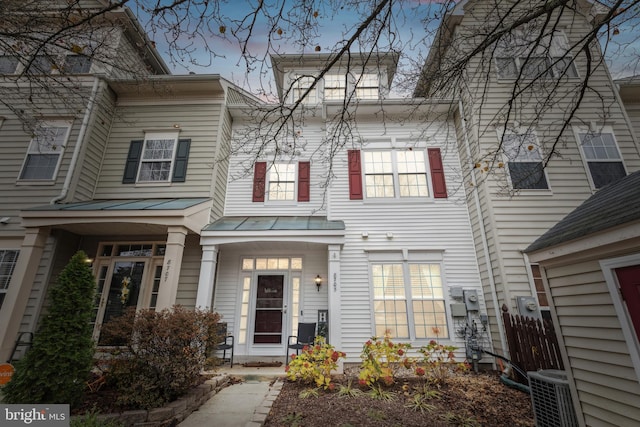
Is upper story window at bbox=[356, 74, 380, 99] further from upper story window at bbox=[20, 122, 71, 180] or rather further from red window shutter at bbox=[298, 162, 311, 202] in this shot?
upper story window at bbox=[20, 122, 71, 180]

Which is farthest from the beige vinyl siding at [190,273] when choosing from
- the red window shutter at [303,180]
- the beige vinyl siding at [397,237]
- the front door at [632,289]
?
the front door at [632,289]

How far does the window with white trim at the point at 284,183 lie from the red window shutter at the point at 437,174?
391 cm

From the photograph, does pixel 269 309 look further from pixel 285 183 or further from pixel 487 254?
pixel 487 254

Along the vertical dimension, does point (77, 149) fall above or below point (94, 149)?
below

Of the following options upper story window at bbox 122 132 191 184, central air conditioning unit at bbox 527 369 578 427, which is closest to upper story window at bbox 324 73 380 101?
upper story window at bbox 122 132 191 184

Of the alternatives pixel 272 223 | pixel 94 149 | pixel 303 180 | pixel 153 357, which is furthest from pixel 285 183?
pixel 153 357

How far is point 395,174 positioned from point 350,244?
7.75 ft

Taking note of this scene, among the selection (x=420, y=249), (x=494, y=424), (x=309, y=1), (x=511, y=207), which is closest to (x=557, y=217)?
(x=511, y=207)

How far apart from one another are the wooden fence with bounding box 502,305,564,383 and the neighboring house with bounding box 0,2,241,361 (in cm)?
670

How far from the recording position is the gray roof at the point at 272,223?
6.39 m

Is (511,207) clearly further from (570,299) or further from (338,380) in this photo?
(338,380)

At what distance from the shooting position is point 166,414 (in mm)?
3254

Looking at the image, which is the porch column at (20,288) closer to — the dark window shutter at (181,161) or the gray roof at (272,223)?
the dark window shutter at (181,161)

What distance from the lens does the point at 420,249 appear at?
6.79m
